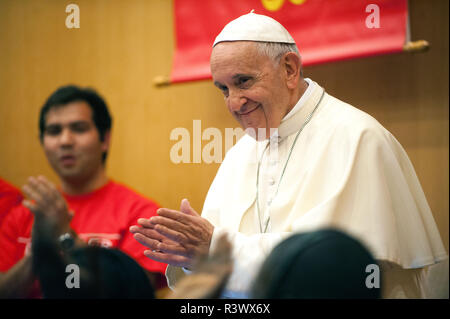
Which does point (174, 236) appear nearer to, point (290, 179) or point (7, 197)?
point (290, 179)

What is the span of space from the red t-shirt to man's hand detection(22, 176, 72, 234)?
0.47m

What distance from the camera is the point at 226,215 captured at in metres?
1.80

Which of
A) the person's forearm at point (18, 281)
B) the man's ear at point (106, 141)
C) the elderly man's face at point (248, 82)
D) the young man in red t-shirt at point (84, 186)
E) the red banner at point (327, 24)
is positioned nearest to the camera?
the person's forearm at point (18, 281)

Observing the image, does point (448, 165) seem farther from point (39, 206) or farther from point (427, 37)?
point (39, 206)

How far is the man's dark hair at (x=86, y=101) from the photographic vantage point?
2.14 meters

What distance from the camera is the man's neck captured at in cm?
205

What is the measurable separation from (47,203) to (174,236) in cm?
35

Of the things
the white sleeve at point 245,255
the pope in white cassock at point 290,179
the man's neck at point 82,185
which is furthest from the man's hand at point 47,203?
the man's neck at point 82,185

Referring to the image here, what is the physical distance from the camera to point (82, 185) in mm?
2090

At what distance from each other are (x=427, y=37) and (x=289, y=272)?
1878mm

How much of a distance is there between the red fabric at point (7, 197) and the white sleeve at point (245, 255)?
3.21ft

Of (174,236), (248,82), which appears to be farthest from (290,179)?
(174,236)

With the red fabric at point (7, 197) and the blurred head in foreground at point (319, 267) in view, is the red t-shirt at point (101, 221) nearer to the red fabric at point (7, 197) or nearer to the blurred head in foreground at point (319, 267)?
the red fabric at point (7, 197)
